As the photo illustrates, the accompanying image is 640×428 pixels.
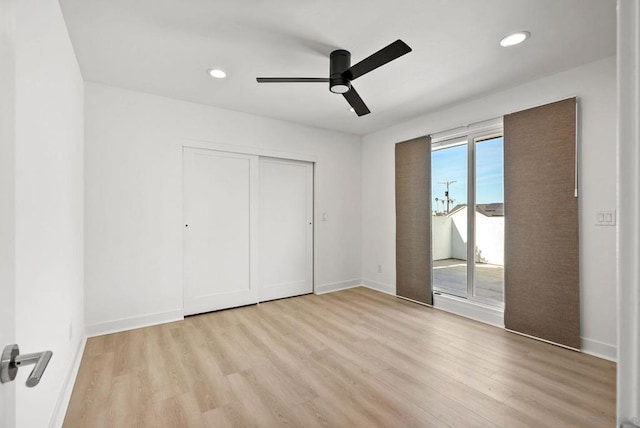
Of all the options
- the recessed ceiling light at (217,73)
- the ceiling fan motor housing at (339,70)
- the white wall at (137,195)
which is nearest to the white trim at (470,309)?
the ceiling fan motor housing at (339,70)

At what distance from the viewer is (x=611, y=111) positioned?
2.50 metres

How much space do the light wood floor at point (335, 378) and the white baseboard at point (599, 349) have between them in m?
0.08

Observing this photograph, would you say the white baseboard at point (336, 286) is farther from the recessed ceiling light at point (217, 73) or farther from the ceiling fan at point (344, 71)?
the recessed ceiling light at point (217, 73)

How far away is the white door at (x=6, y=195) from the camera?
0.58m

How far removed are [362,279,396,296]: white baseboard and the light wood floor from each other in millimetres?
1160

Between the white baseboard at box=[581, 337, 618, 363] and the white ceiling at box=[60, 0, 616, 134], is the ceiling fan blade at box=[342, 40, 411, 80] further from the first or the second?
the white baseboard at box=[581, 337, 618, 363]

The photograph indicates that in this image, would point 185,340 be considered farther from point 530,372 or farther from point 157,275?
point 530,372


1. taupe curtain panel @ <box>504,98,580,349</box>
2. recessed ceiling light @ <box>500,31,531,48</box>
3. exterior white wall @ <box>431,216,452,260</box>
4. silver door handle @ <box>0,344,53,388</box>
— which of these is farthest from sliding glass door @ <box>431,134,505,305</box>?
silver door handle @ <box>0,344,53,388</box>

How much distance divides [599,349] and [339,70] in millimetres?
3241

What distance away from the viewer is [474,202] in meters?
3.49

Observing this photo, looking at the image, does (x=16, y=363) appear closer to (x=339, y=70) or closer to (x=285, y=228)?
(x=339, y=70)

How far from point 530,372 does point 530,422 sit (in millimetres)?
671

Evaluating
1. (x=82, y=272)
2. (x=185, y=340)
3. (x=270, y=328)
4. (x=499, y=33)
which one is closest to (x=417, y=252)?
(x=270, y=328)

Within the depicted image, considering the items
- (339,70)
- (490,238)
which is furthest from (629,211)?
(490,238)
